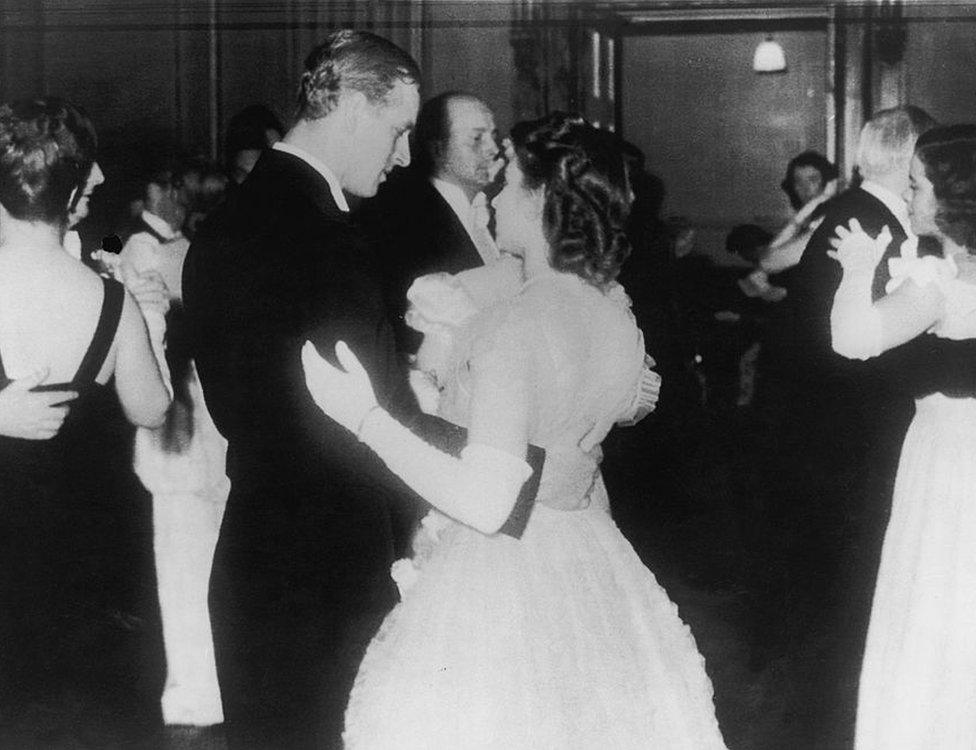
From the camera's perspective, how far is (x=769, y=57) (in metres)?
9.34

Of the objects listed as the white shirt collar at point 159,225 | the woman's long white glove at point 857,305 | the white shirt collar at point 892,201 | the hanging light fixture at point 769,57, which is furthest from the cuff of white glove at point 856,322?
the hanging light fixture at point 769,57

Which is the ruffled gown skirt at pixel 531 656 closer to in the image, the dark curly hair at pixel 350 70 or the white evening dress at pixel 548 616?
the white evening dress at pixel 548 616

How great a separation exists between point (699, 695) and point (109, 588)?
961mm

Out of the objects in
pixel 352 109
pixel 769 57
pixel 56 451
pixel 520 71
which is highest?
pixel 769 57

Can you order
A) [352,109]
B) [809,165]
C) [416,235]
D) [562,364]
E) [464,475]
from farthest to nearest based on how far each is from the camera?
[809,165] → [416,235] → [352,109] → [562,364] → [464,475]

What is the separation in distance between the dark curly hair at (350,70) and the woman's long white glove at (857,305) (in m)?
0.86

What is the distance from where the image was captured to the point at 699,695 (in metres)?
2.03

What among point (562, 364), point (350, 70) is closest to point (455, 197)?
point (350, 70)

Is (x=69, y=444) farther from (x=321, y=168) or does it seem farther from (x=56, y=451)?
(x=321, y=168)

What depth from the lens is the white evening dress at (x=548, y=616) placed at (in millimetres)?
1868

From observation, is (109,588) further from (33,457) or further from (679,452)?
(679,452)

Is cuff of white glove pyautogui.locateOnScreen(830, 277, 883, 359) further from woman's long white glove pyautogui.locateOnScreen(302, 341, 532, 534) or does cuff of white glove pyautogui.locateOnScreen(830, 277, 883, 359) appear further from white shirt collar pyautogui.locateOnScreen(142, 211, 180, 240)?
white shirt collar pyautogui.locateOnScreen(142, 211, 180, 240)

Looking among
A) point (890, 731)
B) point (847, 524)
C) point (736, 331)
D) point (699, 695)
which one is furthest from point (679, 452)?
point (699, 695)

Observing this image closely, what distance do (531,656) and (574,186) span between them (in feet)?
2.20
